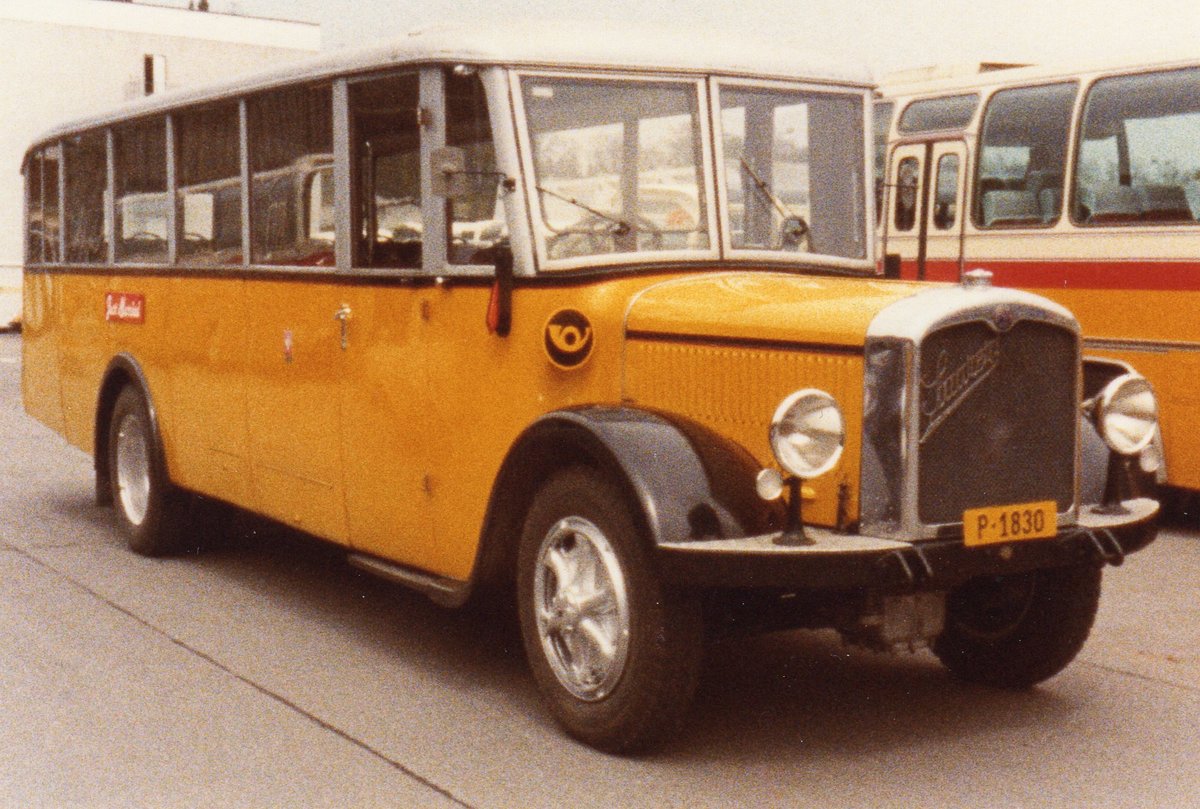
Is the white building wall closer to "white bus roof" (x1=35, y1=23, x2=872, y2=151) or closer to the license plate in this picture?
"white bus roof" (x1=35, y1=23, x2=872, y2=151)

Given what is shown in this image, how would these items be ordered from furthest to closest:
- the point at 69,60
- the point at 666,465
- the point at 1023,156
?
1. the point at 69,60
2. the point at 1023,156
3. the point at 666,465

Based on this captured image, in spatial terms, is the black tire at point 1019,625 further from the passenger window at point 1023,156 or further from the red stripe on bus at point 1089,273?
the passenger window at point 1023,156

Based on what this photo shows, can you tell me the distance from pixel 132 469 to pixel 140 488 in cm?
13

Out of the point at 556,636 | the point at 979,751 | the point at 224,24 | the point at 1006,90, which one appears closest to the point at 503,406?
the point at 556,636

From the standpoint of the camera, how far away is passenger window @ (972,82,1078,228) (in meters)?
11.8

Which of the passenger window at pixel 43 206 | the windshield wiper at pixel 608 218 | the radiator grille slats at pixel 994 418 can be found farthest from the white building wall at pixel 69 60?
the radiator grille slats at pixel 994 418

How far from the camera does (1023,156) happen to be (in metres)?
12.1

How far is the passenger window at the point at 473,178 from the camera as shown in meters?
6.19

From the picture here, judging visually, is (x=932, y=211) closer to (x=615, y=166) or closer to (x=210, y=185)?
(x=210, y=185)

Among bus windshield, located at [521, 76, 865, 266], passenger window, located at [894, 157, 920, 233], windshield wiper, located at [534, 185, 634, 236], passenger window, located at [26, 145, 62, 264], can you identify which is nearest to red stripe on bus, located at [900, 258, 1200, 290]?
passenger window, located at [894, 157, 920, 233]

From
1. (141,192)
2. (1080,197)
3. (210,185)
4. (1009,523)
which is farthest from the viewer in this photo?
(1080,197)

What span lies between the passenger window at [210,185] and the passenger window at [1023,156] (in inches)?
234

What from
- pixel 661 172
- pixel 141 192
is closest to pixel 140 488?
pixel 141 192

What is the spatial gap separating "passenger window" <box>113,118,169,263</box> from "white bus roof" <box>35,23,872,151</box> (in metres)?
2.29
